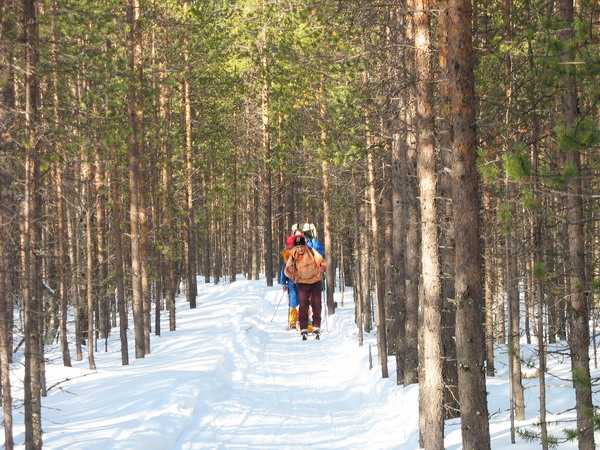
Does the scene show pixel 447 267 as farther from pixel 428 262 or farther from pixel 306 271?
pixel 306 271

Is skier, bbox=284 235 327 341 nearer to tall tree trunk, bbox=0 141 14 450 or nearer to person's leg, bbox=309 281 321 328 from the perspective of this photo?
person's leg, bbox=309 281 321 328

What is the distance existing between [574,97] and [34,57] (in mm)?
7840

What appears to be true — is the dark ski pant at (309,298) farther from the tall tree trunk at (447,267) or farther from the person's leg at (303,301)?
the tall tree trunk at (447,267)

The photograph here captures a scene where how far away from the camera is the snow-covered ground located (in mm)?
9688

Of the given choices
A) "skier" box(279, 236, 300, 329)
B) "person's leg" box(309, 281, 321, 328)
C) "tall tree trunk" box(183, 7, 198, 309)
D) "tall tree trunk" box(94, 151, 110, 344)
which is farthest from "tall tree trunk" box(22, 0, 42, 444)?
"tall tree trunk" box(183, 7, 198, 309)

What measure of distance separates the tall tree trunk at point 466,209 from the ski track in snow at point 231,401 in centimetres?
277

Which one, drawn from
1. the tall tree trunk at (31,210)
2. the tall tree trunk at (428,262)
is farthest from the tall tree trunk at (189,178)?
the tall tree trunk at (428,262)

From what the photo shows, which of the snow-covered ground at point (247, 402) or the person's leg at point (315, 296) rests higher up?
the person's leg at point (315, 296)

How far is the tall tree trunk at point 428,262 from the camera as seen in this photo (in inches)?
341

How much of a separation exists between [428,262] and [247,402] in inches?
220

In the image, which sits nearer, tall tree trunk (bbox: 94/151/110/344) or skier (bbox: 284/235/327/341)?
tall tree trunk (bbox: 94/151/110/344)

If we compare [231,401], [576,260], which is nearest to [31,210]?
[231,401]

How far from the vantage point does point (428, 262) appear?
875 cm

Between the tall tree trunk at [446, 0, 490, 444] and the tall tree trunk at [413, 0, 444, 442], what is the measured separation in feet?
5.04
